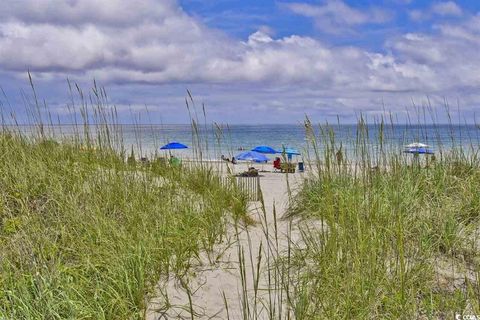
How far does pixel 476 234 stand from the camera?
14.1 ft

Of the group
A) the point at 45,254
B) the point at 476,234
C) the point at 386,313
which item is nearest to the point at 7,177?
the point at 45,254

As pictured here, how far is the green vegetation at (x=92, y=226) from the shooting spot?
130 inches

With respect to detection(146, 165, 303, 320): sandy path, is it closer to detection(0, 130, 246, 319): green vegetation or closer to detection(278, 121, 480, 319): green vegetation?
detection(0, 130, 246, 319): green vegetation

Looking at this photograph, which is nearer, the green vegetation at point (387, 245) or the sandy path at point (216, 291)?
the green vegetation at point (387, 245)

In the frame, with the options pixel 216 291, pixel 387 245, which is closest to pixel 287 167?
pixel 387 245

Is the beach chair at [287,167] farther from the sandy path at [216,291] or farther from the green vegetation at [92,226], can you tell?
the green vegetation at [92,226]

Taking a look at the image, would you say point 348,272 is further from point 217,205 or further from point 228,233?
point 217,205

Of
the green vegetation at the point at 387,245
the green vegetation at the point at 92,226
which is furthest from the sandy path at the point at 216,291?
the green vegetation at the point at 387,245

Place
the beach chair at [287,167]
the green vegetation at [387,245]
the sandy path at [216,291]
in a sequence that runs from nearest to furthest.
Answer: the beach chair at [287,167], the green vegetation at [387,245], the sandy path at [216,291]

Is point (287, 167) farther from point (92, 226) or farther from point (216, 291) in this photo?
point (92, 226)

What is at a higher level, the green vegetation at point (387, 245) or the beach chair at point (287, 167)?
the beach chair at point (287, 167)

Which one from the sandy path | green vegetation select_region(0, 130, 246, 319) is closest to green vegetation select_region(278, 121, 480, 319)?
the sandy path

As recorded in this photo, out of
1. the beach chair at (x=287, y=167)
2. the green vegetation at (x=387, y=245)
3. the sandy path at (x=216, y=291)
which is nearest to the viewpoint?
the beach chair at (x=287, y=167)

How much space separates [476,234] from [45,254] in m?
4.24
